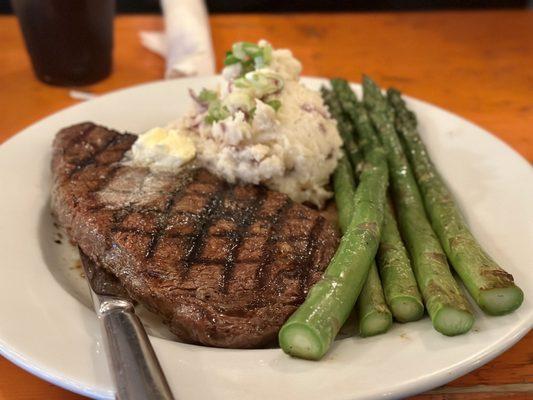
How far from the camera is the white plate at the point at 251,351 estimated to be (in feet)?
5.40

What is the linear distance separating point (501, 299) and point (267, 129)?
1.20 m

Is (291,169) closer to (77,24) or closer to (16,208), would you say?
(16,208)

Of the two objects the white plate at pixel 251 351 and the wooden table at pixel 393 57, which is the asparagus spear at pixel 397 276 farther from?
the wooden table at pixel 393 57

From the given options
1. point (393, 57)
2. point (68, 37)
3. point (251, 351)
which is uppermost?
point (68, 37)

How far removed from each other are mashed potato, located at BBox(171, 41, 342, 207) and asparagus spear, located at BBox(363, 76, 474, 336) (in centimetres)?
30

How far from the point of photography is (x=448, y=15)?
532 cm

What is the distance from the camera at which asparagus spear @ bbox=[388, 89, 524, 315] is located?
6.20ft

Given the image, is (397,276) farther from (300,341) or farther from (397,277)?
(300,341)

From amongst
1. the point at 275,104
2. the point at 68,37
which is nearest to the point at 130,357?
the point at 275,104

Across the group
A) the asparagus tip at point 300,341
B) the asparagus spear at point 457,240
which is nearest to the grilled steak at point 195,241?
the asparagus tip at point 300,341

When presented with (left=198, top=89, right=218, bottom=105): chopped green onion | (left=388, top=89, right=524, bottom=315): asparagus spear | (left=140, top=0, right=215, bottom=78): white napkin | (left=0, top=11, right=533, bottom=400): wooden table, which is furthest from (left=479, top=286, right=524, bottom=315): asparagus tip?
(left=140, top=0, right=215, bottom=78): white napkin

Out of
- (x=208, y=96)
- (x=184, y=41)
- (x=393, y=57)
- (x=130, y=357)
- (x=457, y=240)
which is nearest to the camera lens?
(x=130, y=357)

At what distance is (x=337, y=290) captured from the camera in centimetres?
189

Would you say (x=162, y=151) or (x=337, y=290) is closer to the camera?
(x=337, y=290)
